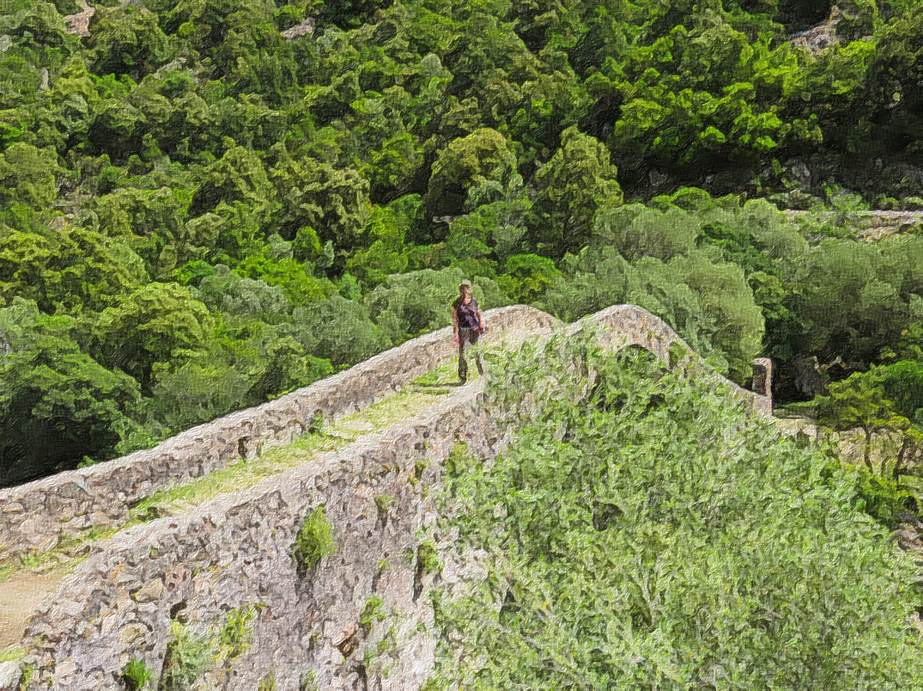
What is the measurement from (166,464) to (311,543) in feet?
6.86

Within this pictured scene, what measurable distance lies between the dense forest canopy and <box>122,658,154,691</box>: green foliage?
1232 centimetres

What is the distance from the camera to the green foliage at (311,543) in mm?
7867

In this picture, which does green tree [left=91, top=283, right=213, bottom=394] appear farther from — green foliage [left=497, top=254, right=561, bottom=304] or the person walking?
the person walking

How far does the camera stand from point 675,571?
36.4 feet

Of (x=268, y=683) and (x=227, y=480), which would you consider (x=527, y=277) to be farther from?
(x=268, y=683)

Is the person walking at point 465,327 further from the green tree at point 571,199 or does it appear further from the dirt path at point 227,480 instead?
the green tree at point 571,199

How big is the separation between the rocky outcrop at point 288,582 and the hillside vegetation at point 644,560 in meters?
0.51

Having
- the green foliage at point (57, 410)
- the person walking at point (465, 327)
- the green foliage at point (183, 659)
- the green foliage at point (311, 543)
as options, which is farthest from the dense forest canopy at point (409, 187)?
the green foliage at point (183, 659)

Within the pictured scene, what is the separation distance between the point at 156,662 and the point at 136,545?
0.82 metres

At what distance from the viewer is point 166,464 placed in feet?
30.0

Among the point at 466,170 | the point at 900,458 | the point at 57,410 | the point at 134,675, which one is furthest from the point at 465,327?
the point at 466,170

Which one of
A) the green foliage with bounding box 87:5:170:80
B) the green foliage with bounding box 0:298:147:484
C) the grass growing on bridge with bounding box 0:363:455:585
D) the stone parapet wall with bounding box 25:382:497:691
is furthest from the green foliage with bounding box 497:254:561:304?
the green foliage with bounding box 87:5:170:80

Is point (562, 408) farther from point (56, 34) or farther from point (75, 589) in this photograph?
point (56, 34)

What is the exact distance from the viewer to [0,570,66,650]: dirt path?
6473 millimetres
